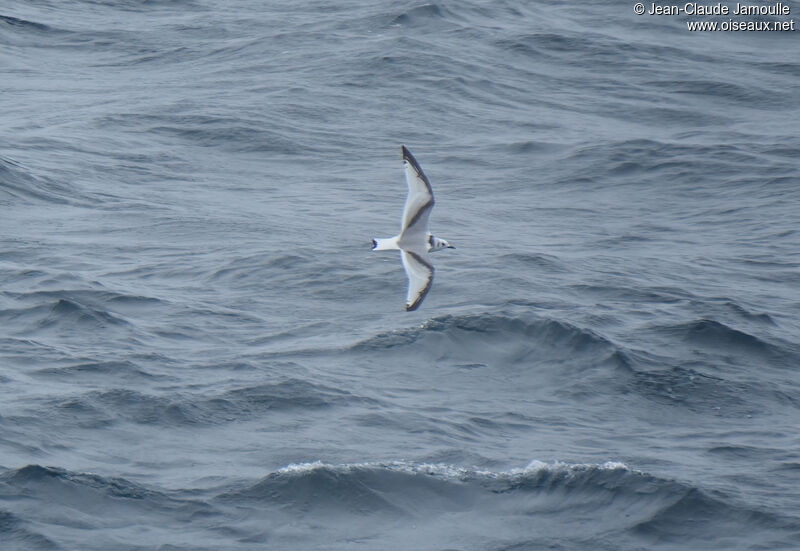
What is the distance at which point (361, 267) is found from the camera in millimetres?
23188

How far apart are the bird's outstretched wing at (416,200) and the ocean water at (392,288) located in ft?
7.81

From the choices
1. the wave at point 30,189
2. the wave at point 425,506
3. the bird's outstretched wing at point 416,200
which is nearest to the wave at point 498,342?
the bird's outstretched wing at point 416,200

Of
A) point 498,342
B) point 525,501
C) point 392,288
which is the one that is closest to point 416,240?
point 498,342

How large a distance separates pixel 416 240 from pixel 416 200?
73cm

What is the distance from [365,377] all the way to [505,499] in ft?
12.3

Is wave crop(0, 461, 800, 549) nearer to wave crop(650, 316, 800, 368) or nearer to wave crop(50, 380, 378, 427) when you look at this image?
wave crop(50, 380, 378, 427)

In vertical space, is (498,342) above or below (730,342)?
above

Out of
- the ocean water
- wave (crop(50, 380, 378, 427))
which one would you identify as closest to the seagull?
the ocean water

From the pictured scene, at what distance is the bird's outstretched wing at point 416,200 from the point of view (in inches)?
640

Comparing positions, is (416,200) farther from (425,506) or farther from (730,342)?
(730,342)

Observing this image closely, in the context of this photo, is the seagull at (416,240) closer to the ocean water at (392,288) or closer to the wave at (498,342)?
the ocean water at (392,288)

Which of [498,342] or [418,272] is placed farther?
[498,342]

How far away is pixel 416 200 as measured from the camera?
660 inches

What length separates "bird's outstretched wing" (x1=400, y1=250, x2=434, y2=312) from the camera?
54.9ft
